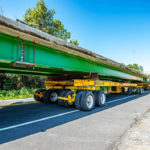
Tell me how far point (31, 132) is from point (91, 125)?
87.4 inches

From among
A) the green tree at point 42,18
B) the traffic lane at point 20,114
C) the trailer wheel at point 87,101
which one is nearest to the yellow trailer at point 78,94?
the trailer wheel at point 87,101

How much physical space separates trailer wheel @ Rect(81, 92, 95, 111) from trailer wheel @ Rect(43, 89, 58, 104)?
11.2 feet

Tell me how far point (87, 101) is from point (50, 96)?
360cm

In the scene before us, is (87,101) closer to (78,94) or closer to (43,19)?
(78,94)

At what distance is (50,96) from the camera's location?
10.0 meters

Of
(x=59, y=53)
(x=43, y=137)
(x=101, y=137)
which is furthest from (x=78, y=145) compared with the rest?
(x=59, y=53)

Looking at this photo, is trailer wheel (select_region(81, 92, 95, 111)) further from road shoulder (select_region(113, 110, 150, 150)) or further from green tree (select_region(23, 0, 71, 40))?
green tree (select_region(23, 0, 71, 40))

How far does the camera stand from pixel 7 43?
4594 millimetres

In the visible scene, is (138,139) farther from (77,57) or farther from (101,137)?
(77,57)

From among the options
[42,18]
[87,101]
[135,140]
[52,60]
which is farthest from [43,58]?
[42,18]

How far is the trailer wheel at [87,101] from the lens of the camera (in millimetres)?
7297

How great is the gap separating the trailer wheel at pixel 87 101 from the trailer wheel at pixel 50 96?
11.2ft

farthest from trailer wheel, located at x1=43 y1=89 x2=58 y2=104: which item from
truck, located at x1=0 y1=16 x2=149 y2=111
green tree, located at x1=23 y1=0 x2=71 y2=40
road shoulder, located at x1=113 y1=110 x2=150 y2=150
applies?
green tree, located at x1=23 y1=0 x2=71 y2=40

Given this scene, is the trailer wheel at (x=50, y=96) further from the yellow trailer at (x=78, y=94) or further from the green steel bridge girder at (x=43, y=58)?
the green steel bridge girder at (x=43, y=58)
